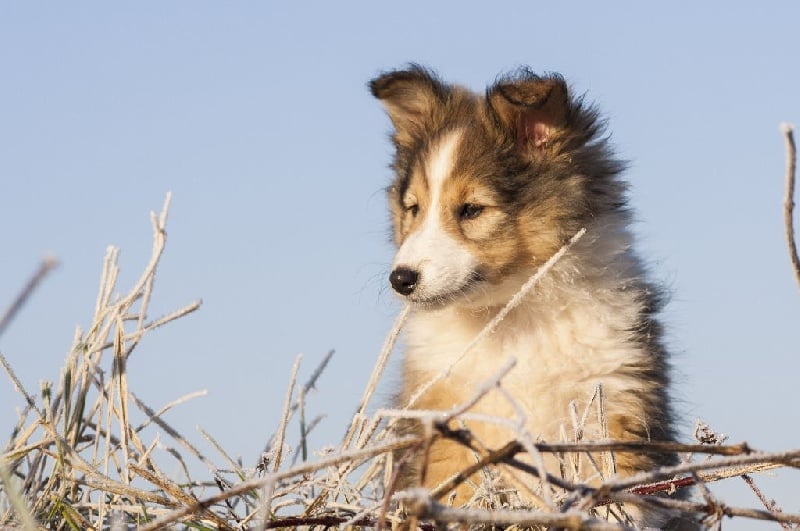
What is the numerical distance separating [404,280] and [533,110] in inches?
47.2

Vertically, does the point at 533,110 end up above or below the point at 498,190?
above

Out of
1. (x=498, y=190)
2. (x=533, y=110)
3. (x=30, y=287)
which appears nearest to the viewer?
(x=30, y=287)

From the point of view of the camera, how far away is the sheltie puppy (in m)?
4.48

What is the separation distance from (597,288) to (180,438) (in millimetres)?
2028

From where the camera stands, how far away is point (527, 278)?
4848 mm

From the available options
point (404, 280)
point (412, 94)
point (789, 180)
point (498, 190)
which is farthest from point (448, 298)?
point (789, 180)

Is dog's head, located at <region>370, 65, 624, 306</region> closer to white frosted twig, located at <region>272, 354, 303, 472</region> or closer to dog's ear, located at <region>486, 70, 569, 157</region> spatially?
dog's ear, located at <region>486, 70, 569, 157</region>

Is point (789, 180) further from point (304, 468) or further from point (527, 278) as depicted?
point (527, 278)

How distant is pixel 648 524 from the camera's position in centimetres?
407

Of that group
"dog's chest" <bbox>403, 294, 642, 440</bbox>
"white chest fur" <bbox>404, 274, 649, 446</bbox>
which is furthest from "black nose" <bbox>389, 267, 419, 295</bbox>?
"dog's chest" <bbox>403, 294, 642, 440</bbox>

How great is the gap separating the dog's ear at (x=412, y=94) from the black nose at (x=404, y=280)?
1.33 metres

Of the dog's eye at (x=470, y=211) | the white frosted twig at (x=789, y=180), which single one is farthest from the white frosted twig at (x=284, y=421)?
the white frosted twig at (x=789, y=180)

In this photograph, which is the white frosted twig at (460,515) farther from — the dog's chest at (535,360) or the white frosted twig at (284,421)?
the dog's chest at (535,360)

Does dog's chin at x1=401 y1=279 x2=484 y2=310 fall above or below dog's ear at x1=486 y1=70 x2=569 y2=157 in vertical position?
below
